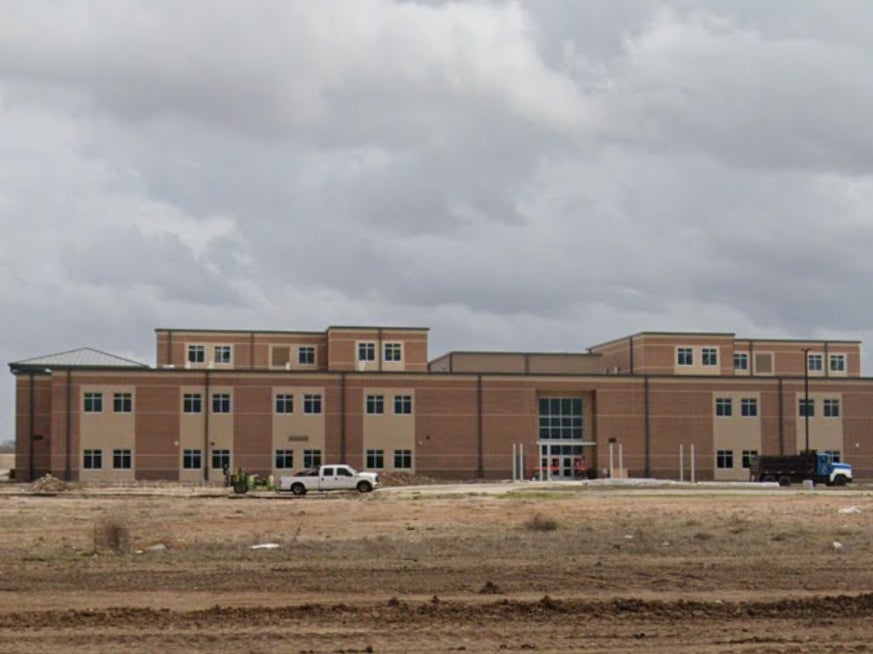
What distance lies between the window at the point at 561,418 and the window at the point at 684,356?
33.1 feet

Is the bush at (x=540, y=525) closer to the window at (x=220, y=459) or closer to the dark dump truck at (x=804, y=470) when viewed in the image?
the dark dump truck at (x=804, y=470)

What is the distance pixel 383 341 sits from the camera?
10556cm

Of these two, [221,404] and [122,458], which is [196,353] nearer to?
[221,404]

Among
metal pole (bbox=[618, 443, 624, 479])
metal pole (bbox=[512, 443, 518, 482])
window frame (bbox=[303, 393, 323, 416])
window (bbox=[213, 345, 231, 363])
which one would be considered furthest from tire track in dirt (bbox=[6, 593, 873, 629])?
window (bbox=[213, 345, 231, 363])

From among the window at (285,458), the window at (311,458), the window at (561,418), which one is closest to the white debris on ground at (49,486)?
the window at (285,458)

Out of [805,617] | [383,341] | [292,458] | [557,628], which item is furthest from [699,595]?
[383,341]

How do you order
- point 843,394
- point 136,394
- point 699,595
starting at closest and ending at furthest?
point 699,595, point 136,394, point 843,394

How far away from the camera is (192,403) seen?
→ 94.4 m

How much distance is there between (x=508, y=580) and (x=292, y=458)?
73045 millimetres

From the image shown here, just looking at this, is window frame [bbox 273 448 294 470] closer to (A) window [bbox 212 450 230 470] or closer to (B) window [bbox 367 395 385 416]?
(A) window [bbox 212 450 230 470]

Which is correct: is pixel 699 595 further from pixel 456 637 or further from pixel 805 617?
pixel 456 637

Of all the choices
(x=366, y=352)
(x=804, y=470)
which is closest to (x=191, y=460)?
(x=366, y=352)

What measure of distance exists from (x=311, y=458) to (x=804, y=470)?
34.6 meters

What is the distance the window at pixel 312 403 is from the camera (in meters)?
95.8
